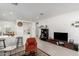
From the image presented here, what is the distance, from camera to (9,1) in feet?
5.39

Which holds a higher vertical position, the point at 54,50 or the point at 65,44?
the point at 65,44

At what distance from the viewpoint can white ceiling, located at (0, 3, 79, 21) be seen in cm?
172

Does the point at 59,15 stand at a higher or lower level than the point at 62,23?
higher

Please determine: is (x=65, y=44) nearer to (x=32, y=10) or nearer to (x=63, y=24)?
(x=63, y=24)

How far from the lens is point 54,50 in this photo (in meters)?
1.80

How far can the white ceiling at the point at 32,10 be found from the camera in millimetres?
1716

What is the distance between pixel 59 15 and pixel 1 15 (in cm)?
121

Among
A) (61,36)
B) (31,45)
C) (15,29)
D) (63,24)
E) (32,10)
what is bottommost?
(31,45)

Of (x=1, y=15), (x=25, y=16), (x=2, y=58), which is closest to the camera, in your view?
(x=2, y=58)

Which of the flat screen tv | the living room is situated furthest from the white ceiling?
the flat screen tv

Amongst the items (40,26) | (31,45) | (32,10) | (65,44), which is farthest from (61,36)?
(32,10)

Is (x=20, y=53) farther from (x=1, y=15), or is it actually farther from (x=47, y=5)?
(x=47, y=5)

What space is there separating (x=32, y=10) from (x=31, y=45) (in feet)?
2.43

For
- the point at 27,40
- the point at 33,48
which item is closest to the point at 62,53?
the point at 33,48
